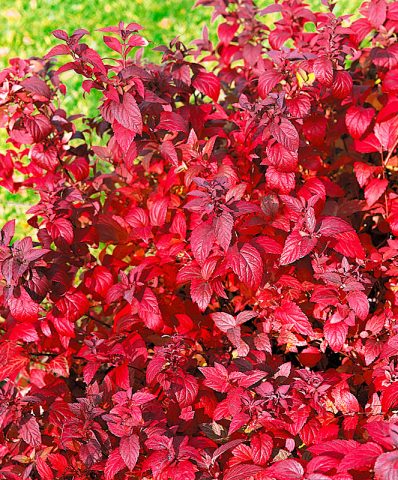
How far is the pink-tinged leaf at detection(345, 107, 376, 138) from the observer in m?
2.10

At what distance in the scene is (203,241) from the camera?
167 centimetres

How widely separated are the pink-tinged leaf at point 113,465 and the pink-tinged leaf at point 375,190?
43.1 inches

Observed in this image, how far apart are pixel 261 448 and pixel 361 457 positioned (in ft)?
1.08

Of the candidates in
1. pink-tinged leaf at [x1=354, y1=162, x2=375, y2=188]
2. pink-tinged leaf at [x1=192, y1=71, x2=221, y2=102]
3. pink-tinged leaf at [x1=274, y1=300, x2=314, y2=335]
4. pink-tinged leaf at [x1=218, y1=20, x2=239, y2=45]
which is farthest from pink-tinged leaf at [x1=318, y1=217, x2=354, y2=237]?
pink-tinged leaf at [x1=218, y1=20, x2=239, y2=45]

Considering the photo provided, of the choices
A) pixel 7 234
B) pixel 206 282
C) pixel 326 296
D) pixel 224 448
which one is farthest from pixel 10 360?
pixel 326 296

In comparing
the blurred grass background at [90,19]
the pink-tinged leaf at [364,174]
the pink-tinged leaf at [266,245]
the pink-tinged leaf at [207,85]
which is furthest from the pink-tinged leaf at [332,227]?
the blurred grass background at [90,19]

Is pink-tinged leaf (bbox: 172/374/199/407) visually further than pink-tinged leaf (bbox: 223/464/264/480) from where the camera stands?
Yes

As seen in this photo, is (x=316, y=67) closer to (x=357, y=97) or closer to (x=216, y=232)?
(x=357, y=97)

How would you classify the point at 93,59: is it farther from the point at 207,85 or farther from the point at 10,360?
the point at 10,360

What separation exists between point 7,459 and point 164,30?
3.84 meters

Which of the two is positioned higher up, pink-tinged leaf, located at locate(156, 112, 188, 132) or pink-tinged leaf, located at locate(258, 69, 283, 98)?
pink-tinged leaf, located at locate(258, 69, 283, 98)

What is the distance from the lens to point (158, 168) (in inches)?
89.2

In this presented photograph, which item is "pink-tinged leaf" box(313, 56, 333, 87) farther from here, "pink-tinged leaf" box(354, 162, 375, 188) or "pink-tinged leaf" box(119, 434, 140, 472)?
"pink-tinged leaf" box(119, 434, 140, 472)

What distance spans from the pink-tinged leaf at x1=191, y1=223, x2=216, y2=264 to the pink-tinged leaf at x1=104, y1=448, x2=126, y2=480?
1.77ft
